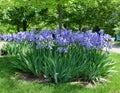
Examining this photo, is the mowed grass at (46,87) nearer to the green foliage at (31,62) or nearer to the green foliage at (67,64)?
the green foliage at (67,64)

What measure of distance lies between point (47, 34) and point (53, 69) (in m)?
1.00

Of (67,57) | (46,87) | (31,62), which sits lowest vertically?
(46,87)

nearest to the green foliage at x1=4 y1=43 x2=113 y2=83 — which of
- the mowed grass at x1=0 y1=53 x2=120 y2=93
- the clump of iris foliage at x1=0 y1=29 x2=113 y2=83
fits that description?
the clump of iris foliage at x1=0 y1=29 x2=113 y2=83

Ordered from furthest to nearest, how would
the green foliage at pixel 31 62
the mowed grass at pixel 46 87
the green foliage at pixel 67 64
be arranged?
the green foliage at pixel 31 62
the green foliage at pixel 67 64
the mowed grass at pixel 46 87

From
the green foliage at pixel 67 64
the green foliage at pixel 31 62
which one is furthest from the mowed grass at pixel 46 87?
the green foliage at pixel 31 62

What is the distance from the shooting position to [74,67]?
7348 millimetres

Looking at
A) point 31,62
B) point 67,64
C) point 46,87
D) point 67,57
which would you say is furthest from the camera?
point 31,62

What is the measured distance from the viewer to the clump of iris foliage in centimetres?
726

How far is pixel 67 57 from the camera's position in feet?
24.8

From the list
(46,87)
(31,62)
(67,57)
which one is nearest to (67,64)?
(67,57)

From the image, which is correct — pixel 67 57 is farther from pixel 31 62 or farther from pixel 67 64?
pixel 31 62

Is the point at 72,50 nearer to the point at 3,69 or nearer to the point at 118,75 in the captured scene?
the point at 118,75

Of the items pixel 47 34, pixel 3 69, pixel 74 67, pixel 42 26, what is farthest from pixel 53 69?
pixel 42 26

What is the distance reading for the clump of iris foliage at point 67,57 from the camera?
7262 millimetres
